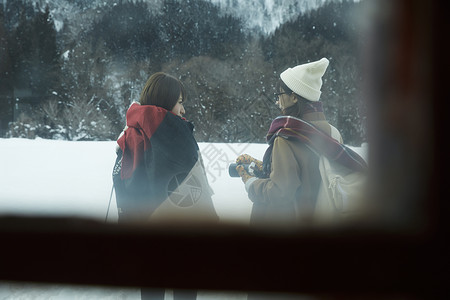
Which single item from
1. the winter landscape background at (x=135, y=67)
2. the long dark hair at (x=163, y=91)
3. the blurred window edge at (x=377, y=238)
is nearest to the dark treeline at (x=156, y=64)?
the winter landscape background at (x=135, y=67)

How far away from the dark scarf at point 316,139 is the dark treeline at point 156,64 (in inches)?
179

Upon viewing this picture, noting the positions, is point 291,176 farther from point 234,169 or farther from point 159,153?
point 159,153

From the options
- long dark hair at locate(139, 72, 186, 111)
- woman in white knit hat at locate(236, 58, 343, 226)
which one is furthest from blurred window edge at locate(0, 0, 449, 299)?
long dark hair at locate(139, 72, 186, 111)

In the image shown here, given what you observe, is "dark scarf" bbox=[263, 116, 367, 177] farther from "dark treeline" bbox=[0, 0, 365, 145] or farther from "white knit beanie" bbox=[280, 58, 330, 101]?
"dark treeline" bbox=[0, 0, 365, 145]

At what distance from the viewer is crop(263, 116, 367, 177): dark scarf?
84 cm

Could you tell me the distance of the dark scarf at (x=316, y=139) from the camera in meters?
0.84

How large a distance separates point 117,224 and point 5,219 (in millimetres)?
60

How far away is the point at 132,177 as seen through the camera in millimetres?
973

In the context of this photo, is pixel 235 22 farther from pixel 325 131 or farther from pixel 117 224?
pixel 117 224

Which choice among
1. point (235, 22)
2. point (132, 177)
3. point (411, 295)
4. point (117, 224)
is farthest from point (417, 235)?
point (235, 22)

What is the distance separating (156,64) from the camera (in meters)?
6.71

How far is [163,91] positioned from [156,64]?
598 centimetres

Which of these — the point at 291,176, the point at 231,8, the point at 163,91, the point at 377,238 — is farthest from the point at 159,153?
the point at 231,8

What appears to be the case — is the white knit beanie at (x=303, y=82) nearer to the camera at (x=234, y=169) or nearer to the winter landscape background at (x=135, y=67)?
the camera at (x=234, y=169)
